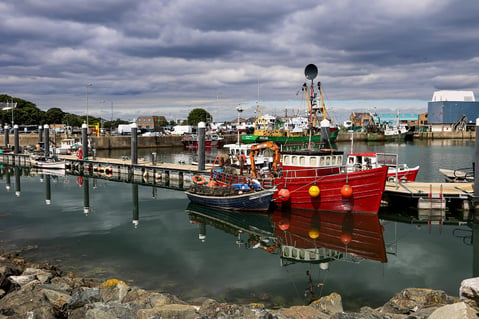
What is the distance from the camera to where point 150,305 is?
9.64 m

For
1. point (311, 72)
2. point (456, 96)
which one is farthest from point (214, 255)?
point (456, 96)

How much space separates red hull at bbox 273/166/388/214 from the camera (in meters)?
20.7

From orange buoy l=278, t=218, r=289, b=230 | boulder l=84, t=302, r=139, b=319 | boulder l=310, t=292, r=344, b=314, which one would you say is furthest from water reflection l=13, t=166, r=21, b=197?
boulder l=310, t=292, r=344, b=314

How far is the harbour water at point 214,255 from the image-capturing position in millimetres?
12477

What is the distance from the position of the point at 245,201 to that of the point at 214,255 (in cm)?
669

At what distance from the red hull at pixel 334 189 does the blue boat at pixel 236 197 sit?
974 millimetres

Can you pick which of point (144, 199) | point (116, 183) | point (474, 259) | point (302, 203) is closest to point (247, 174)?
point (302, 203)

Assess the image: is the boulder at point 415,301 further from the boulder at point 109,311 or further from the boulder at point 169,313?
the boulder at point 109,311

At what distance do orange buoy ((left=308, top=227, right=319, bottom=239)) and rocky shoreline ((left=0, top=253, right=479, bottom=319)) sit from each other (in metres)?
8.09

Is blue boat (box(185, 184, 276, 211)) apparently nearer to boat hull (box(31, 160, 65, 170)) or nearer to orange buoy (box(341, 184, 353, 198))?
orange buoy (box(341, 184, 353, 198))

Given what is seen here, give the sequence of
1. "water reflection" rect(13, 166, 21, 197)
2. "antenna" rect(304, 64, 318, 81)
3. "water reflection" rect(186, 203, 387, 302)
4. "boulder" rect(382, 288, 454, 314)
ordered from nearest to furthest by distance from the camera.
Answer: "boulder" rect(382, 288, 454, 314) → "water reflection" rect(186, 203, 387, 302) → "antenna" rect(304, 64, 318, 81) → "water reflection" rect(13, 166, 21, 197)

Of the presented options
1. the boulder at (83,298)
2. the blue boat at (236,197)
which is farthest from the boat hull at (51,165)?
the boulder at (83,298)

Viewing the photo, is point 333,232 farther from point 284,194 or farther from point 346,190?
point 284,194

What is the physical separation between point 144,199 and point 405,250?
720 inches
